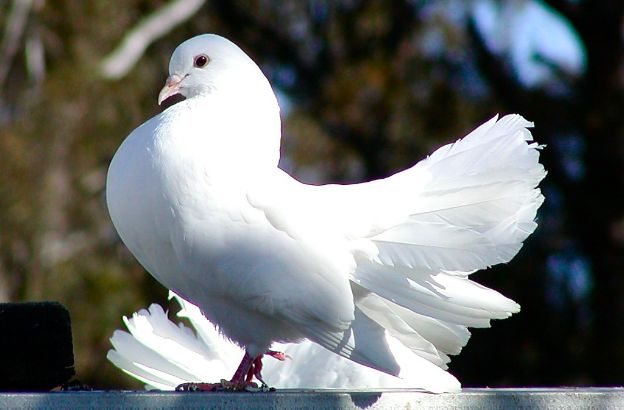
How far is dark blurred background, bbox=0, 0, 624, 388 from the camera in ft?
42.9

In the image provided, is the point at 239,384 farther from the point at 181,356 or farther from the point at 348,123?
the point at 348,123

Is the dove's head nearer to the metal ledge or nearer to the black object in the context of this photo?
the black object

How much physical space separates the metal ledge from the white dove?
25 centimetres

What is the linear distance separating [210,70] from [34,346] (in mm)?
1313

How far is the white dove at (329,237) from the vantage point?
11.7ft

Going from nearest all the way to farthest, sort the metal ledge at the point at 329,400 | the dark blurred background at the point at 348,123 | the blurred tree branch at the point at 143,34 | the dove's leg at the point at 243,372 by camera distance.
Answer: the metal ledge at the point at 329,400 < the dove's leg at the point at 243,372 < the dark blurred background at the point at 348,123 < the blurred tree branch at the point at 143,34

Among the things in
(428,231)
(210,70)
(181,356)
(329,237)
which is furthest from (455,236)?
(181,356)

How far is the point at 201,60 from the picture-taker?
166 inches

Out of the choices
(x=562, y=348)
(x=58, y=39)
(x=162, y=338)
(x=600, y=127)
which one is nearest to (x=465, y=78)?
(x=600, y=127)

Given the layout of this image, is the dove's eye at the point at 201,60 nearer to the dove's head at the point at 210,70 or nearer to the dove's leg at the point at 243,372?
the dove's head at the point at 210,70

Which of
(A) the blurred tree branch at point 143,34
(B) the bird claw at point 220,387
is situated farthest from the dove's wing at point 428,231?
(A) the blurred tree branch at point 143,34

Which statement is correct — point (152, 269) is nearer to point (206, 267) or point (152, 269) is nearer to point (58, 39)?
point (206, 267)

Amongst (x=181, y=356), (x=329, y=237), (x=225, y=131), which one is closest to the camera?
(x=329, y=237)

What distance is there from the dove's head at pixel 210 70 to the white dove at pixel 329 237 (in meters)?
0.31
